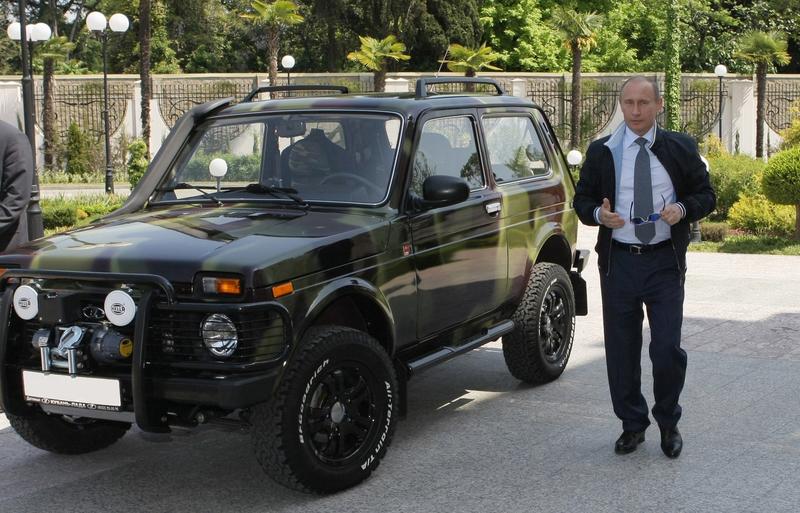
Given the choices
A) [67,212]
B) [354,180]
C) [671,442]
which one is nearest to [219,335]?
[354,180]

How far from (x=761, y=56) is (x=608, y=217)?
37106mm

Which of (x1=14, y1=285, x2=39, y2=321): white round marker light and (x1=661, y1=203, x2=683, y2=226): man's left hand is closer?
(x1=14, y1=285, x2=39, y2=321): white round marker light

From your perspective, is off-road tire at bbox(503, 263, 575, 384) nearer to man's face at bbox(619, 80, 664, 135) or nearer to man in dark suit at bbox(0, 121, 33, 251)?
man's face at bbox(619, 80, 664, 135)

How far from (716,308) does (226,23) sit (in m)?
48.5

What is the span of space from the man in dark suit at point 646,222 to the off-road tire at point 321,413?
1308mm

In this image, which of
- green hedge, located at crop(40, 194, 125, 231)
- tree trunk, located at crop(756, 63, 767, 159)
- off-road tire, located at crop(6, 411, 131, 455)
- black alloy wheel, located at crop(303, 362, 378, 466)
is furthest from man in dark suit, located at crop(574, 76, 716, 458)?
tree trunk, located at crop(756, 63, 767, 159)

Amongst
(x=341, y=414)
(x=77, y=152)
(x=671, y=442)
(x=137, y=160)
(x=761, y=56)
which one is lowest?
(x=77, y=152)

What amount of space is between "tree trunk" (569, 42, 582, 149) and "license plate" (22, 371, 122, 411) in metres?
36.0

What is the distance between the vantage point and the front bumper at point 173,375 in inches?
187

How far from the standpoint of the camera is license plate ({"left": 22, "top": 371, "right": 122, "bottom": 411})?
4926 millimetres

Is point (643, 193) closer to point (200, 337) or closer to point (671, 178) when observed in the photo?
point (671, 178)

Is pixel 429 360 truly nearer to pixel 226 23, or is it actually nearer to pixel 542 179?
pixel 542 179

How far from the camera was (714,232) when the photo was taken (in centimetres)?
1841

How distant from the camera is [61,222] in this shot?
19.6 metres
